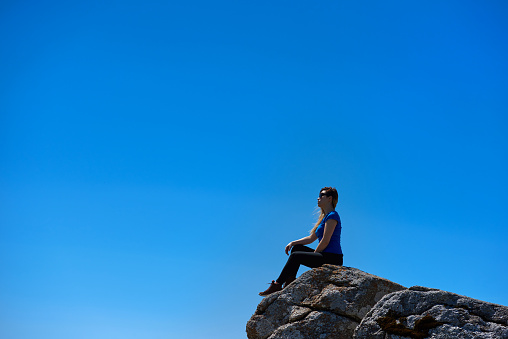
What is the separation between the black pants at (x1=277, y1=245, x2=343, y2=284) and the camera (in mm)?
14077

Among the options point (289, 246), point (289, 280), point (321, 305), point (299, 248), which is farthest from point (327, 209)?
point (321, 305)

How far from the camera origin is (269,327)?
12938 millimetres

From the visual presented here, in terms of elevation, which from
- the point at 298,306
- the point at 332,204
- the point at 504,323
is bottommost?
the point at 504,323

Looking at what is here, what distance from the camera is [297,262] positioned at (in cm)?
1424

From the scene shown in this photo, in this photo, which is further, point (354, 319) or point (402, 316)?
point (354, 319)

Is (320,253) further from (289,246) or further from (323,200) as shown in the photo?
(323,200)

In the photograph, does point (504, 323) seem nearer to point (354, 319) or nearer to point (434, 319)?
point (434, 319)

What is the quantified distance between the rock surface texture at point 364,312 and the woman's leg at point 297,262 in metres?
0.71

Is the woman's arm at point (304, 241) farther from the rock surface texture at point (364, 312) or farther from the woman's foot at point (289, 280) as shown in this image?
the rock surface texture at point (364, 312)

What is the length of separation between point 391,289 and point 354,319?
1.24 metres

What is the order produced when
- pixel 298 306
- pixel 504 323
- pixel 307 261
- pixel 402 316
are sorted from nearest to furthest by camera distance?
pixel 504 323 → pixel 402 316 → pixel 298 306 → pixel 307 261

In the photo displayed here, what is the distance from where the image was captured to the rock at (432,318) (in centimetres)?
917

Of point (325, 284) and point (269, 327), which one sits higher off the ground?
point (325, 284)

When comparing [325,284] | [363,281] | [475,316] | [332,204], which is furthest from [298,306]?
[475,316]
